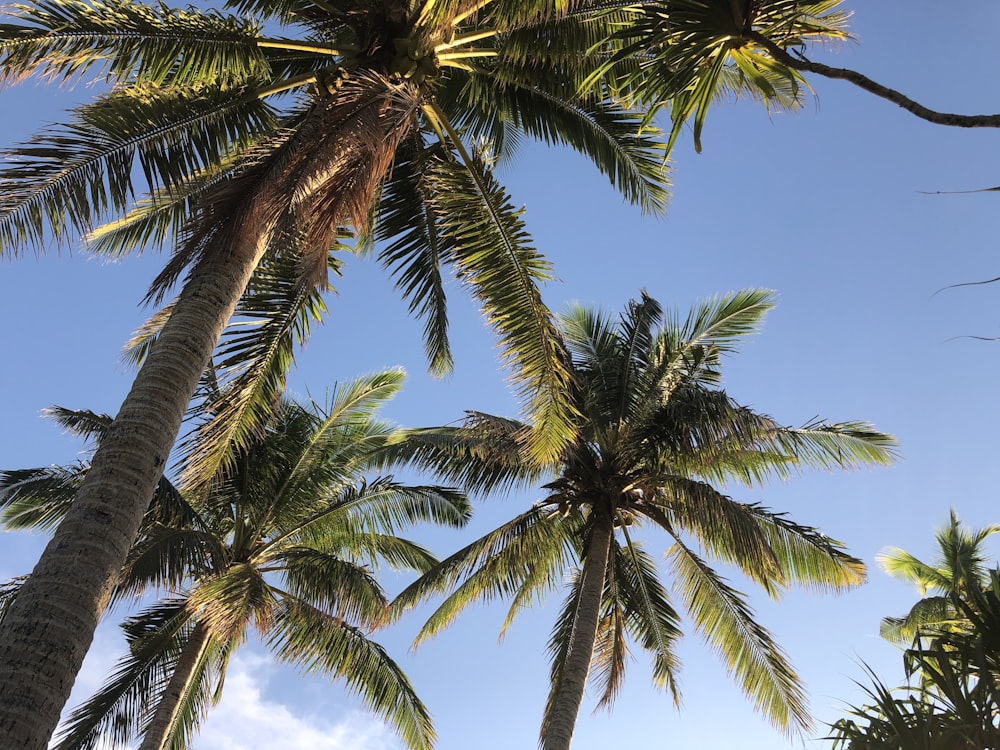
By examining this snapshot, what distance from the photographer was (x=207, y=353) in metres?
6.57

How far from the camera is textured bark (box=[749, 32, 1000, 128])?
3023 millimetres

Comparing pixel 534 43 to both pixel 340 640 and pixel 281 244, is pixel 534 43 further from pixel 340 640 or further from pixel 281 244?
pixel 340 640

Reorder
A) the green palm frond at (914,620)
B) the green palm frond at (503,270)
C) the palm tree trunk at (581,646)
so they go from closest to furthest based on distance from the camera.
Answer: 1. the green palm frond at (503,270)
2. the palm tree trunk at (581,646)
3. the green palm frond at (914,620)

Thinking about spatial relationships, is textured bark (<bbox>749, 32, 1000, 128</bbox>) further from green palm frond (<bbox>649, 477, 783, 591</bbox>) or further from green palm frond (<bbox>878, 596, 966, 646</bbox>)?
green palm frond (<bbox>878, 596, 966, 646</bbox>)

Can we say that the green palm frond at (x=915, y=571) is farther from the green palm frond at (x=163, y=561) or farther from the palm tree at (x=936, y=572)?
the green palm frond at (x=163, y=561)

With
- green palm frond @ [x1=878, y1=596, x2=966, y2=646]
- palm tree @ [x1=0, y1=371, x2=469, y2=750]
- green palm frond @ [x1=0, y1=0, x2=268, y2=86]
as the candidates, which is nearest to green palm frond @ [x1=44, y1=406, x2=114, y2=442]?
palm tree @ [x1=0, y1=371, x2=469, y2=750]

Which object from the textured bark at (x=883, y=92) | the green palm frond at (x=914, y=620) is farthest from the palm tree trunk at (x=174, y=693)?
the green palm frond at (x=914, y=620)

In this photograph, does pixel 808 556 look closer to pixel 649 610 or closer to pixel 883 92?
pixel 649 610

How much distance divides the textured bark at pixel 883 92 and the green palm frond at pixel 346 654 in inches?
→ 441

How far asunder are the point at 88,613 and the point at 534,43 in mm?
6624

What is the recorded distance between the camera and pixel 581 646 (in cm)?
1210

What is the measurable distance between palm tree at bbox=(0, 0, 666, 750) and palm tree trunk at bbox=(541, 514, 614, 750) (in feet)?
12.1

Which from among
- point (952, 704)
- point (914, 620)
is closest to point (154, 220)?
point (952, 704)

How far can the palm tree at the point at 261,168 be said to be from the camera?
5.41m
